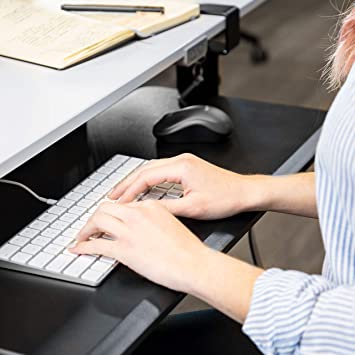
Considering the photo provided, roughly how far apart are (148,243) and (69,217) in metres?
0.17

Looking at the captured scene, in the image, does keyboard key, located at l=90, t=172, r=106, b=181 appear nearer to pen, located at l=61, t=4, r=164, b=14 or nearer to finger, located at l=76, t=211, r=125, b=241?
finger, located at l=76, t=211, r=125, b=241

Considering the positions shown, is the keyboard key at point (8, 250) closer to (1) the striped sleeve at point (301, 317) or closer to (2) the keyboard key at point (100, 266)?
(2) the keyboard key at point (100, 266)

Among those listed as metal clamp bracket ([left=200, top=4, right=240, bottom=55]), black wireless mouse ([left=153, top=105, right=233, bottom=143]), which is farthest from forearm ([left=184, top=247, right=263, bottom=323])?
metal clamp bracket ([left=200, top=4, right=240, bottom=55])

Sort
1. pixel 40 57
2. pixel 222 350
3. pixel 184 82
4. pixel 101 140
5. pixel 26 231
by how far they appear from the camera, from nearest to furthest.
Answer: pixel 26 231 → pixel 222 350 → pixel 40 57 → pixel 101 140 → pixel 184 82

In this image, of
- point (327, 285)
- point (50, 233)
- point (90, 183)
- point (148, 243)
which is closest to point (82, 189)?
point (90, 183)

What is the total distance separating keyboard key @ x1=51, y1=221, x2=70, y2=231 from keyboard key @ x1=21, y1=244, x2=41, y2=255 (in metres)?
0.05

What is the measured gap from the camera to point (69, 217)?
1.07 meters

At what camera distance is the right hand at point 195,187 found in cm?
107

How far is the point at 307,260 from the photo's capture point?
223cm

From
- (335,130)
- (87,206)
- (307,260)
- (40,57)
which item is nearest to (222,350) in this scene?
(87,206)

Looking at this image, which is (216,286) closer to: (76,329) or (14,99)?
(76,329)

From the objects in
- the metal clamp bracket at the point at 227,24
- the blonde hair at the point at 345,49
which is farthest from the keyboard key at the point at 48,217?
the metal clamp bracket at the point at 227,24

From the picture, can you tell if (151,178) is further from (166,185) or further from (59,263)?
(59,263)

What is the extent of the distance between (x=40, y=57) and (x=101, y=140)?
0.62ft
